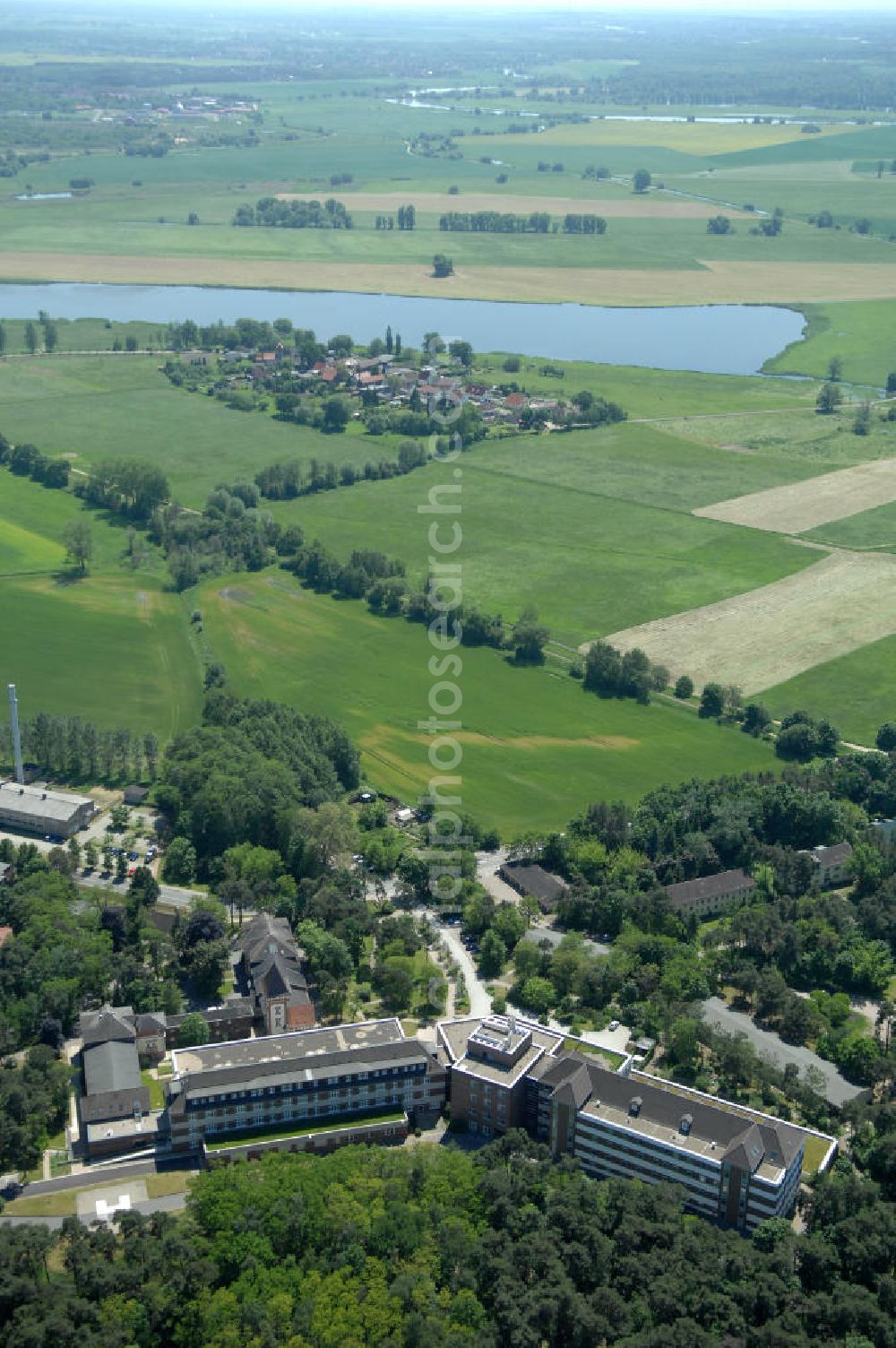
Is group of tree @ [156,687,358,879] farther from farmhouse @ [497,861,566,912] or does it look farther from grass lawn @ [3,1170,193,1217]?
grass lawn @ [3,1170,193,1217]

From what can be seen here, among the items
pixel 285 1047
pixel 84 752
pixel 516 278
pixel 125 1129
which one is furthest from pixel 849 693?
pixel 516 278

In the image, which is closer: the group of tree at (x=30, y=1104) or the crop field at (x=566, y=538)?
the group of tree at (x=30, y=1104)

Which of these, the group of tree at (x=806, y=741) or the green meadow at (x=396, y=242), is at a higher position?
the green meadow at (x=396, y=242)

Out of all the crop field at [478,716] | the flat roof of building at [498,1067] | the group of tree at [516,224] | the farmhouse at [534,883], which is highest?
the group of tree at [516,224]

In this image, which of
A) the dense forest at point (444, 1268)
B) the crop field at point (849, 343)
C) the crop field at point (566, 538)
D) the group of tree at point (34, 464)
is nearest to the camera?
the dense forest at point (444, 1268)

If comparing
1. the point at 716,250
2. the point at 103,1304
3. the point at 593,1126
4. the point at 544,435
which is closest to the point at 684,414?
the point at 544,435

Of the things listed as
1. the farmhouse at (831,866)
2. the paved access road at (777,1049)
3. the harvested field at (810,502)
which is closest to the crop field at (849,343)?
the harvested field at (810,502)

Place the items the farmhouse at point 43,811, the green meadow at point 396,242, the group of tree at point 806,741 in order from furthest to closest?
the green meadow at point 396,242, the group of tree at point 806,741, the farmhouse at point 43,811

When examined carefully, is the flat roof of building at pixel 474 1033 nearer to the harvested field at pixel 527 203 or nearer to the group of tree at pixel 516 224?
the group of tree at pixel 516 224
